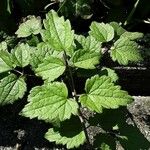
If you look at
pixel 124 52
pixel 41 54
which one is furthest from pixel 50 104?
pixel 124 52

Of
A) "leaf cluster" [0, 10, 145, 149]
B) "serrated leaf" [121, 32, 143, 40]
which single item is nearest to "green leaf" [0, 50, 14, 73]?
"leaf cluster" [0, 10, 145, 149]

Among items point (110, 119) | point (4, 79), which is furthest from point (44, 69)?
point (110, 119)

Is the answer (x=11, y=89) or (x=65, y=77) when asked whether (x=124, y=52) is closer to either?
(x=65, y=77)

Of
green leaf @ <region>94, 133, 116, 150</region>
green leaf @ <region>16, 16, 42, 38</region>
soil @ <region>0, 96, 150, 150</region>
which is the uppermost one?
green leaf @ <region>16, 16, 42, 38</region>

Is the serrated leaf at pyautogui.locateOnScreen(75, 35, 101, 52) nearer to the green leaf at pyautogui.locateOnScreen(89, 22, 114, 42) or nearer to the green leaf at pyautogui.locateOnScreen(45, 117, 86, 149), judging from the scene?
the green leaf at pyautogui.locateOnScreen(89, 22, 114, 42)

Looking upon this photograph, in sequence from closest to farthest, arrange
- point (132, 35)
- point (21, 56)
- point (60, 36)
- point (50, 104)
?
point (50, 104) → point (60, 36) → point (21, 56) → point (132, 35)
